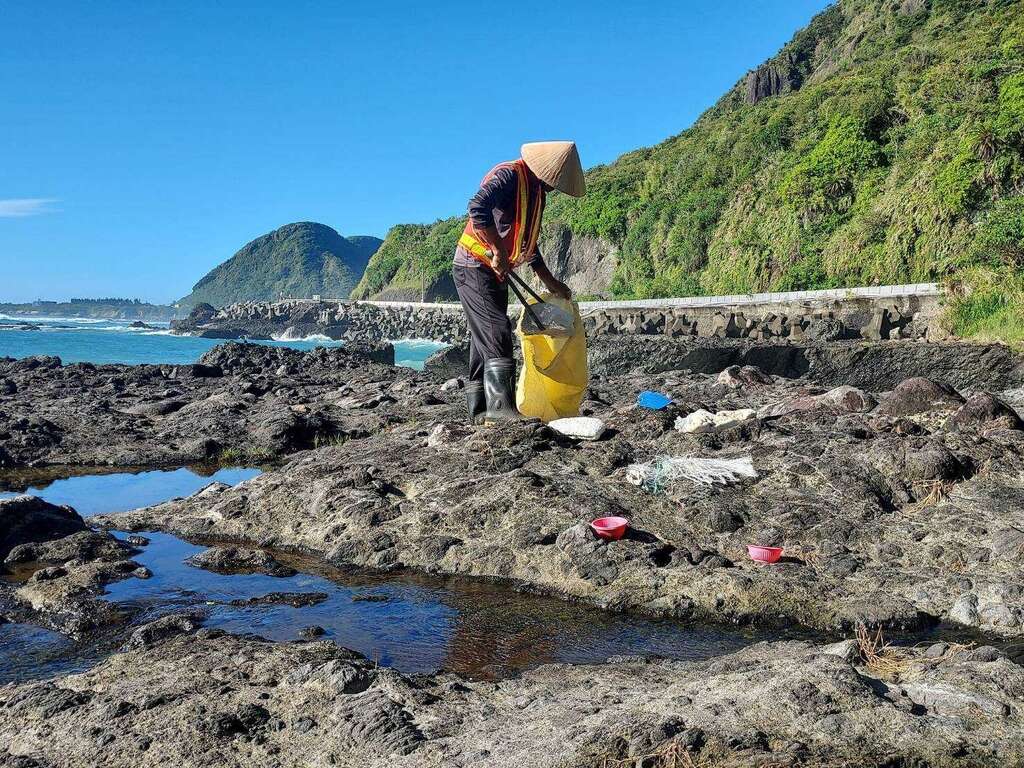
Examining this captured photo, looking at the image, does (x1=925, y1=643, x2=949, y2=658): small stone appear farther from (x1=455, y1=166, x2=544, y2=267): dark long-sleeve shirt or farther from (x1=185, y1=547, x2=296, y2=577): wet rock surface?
(x1=455, y1=166, x2=544, y2=267): dark long-sleeve shirt

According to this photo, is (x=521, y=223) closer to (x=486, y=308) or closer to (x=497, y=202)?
(x=497, y=202)

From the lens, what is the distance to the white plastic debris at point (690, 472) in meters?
5.82

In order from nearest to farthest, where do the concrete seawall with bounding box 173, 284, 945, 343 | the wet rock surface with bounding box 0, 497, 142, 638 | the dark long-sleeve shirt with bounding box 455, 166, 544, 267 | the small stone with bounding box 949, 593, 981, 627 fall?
the small stone with bounding box 949, 593, 981, 627 → the wet rock surface with bounding box 0, 497, 142, 638 → the dark long-sleeve shirt with bounding box 455, 166, 544, 267 → the concrete seawall with bounding box 173, 284, 945, 343

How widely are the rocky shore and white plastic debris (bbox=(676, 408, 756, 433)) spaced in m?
0.03

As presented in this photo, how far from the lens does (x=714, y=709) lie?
8.70ft

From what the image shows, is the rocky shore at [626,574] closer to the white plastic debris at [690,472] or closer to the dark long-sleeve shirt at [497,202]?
the white plastic debris at [690,472]

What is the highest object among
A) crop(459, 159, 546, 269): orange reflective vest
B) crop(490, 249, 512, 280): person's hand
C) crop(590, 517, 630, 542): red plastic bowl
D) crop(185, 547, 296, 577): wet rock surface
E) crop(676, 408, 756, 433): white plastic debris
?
crop(459, 159, 546, 269): orange reflective vest

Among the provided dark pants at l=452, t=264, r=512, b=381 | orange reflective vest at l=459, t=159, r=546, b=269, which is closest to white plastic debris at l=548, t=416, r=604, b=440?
dark pants at l=452, t=264, r=512, b=381

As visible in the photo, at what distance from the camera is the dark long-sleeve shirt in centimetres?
626

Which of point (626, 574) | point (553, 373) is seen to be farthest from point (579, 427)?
point (626, 574)

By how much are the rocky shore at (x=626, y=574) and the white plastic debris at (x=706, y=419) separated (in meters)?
0.03

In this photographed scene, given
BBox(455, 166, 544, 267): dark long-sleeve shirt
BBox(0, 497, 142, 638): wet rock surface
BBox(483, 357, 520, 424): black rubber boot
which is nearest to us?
BBox(0, 497, 142, 638): wet rock surface

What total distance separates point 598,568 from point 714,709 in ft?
7.22

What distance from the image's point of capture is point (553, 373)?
22.4 feet
